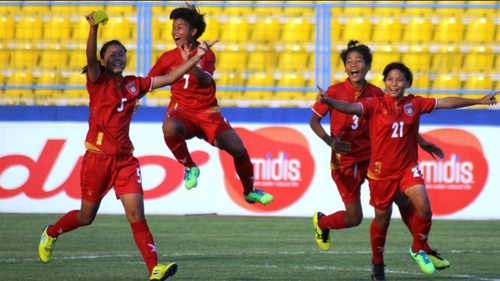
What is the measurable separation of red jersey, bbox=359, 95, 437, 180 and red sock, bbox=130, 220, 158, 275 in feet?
7.05

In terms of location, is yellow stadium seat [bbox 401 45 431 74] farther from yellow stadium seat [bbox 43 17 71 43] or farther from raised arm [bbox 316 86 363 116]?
raised arm [bbox 316 86 363 116]

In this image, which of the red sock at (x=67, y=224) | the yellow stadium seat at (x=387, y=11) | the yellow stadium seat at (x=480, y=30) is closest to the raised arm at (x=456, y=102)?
the red sock at (x=67, y=224)

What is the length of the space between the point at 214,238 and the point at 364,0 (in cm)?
812

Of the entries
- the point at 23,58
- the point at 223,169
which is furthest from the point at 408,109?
the point at 23,58

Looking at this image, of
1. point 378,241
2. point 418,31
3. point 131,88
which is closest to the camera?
point 131,88

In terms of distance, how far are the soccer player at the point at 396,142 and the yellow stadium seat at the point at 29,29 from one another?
10701 millimetres

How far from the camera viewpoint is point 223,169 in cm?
1758

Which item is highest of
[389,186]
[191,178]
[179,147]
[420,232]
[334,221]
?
[179,147]

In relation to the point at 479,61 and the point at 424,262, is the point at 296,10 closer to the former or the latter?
the point at 479,61

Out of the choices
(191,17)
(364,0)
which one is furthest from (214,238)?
(364,0)

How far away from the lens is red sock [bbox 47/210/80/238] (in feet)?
33.1

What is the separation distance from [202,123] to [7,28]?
9.29 meters

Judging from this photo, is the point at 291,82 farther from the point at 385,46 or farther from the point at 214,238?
the point at 214,238

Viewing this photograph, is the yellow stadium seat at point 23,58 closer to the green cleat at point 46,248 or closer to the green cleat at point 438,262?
the green cleat at point 46,248
